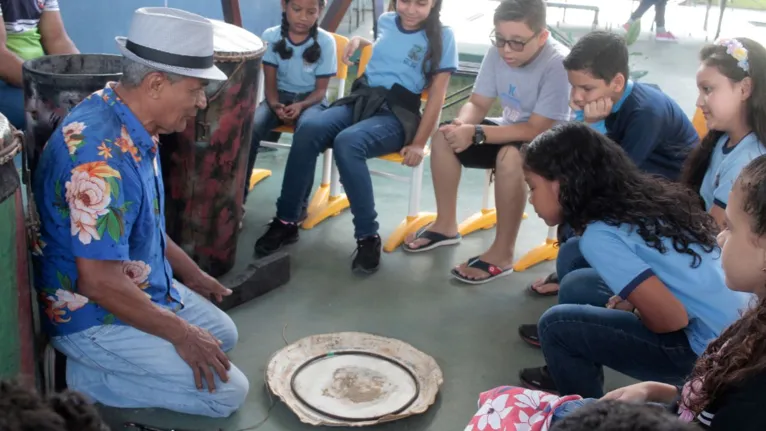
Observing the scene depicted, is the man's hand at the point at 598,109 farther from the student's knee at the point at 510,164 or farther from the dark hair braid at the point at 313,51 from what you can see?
the dark hair braid at the point at 313,51

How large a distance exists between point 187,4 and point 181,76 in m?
3.26

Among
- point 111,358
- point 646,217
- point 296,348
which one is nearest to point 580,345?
point 646,217

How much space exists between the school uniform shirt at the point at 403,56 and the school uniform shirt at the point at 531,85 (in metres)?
0.19

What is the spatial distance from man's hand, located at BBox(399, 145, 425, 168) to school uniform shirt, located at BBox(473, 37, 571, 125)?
40cm

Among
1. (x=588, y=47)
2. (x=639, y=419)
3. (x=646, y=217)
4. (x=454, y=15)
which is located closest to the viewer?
(x=639, y=419)

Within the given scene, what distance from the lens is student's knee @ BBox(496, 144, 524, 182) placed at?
3312mm

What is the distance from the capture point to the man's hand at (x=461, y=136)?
3.37 meters

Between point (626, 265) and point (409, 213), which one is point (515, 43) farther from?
point (626, 265)

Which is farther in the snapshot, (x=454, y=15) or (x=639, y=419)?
(x=454, y=15)


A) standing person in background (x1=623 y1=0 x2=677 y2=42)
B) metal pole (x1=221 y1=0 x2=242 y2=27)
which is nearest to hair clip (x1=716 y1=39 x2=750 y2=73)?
metal pole (x1=221 y1=0 x2=242 y2=27)

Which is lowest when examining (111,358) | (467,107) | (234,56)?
(111,358)

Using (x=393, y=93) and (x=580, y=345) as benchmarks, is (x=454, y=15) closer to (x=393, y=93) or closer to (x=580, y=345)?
(x=393, y=93)

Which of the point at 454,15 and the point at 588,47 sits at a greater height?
the point at 588,47

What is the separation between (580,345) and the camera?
2.16m
